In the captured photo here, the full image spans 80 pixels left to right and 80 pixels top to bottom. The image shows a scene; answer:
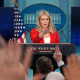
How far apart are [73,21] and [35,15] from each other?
4.15ft

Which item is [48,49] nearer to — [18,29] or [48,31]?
[48,31]

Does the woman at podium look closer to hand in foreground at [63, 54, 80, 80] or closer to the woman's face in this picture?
the woman's face

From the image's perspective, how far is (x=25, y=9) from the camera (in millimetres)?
5801

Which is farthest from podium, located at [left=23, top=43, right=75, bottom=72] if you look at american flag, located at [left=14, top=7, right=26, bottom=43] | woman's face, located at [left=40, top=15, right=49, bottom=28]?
american flag, located at [left=14, top=7, right=26, bottom=43]

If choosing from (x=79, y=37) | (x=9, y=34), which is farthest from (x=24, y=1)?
(x=79, y=37)

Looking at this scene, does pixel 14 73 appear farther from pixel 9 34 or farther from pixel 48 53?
pixel 9 34

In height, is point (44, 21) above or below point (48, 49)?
above

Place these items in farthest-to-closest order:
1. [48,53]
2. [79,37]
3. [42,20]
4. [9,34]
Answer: [79,37], [9,34], [42,20], [48,53]

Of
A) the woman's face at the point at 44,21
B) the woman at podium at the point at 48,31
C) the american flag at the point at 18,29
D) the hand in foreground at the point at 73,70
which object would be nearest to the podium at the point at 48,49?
the woman at podium at the point at 48,31

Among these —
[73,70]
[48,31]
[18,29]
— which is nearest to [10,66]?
[73,70]

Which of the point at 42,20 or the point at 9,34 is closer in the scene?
the point at 42,20

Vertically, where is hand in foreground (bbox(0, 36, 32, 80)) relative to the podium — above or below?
above

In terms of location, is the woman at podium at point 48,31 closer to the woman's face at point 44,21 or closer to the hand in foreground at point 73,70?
the woman's face at point 44,21

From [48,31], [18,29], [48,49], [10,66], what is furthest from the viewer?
[18,29]
